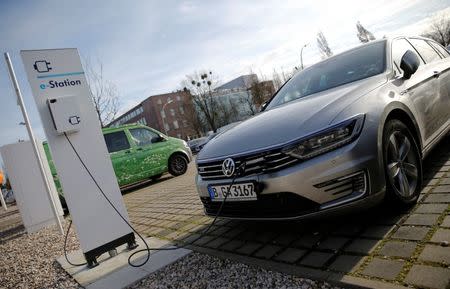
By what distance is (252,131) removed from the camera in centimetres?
317

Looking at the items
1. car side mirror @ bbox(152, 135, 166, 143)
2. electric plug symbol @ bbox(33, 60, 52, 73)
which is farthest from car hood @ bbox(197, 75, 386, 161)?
car side mirror @ bbox(152, 135, 166, 143)

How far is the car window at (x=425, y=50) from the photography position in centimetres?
445

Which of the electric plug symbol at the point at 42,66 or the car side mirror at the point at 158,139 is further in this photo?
the car side mirror at the point at 158,139

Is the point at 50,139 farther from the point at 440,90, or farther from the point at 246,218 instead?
the point at 440,90

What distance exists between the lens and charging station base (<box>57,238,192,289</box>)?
10.6 feet

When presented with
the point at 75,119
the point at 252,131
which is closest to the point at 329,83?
the point at 252,131

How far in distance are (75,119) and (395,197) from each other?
321cm

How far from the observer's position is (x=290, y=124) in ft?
9.40

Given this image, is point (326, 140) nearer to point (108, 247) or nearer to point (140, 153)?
point (108, 247)

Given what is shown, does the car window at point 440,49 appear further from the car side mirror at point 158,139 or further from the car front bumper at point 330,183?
the car side mirror at point 158,139

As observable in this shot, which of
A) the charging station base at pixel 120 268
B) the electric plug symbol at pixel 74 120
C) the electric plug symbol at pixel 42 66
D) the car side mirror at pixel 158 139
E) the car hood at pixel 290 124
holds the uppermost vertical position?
the electric plug symbol at pixel 42 66

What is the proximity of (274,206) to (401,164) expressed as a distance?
1184 millimetres

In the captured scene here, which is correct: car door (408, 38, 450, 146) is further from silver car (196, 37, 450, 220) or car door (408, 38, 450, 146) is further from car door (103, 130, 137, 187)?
car door (103, 130, 137, 187)

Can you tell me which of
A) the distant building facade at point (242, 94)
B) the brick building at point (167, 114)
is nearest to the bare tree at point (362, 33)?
the distant building facade at point (242, 94)
